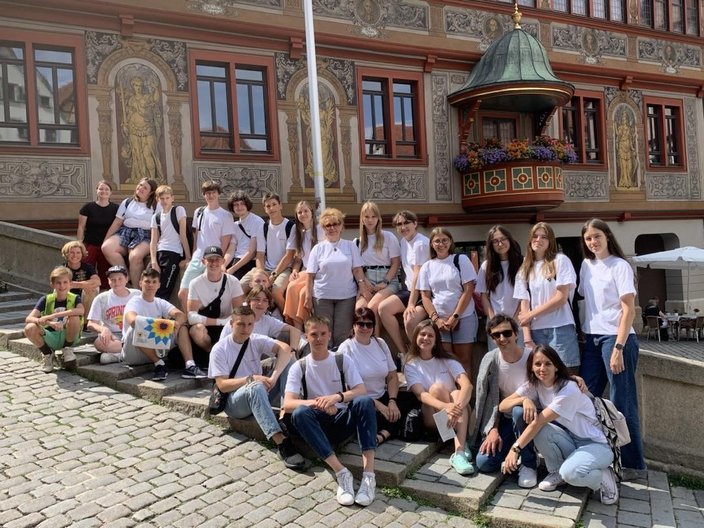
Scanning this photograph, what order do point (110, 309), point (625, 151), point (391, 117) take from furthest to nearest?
point (625, 151), point (391, 117), point (110, 309)

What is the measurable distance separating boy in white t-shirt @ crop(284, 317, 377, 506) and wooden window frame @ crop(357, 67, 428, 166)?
33.1 ft

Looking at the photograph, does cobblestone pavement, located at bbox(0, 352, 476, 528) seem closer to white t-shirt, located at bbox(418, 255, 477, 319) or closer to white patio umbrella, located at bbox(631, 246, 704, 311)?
white t-shirt, located at bbox(418, 255, 477, 319)

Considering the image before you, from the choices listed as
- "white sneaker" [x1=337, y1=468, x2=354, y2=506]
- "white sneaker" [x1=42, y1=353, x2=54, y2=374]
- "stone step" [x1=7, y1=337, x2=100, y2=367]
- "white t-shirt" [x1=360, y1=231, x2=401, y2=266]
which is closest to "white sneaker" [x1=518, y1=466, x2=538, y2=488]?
"white sneaker" [x1=337, y1=468, x2=354, y2=506]

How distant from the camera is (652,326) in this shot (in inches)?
762

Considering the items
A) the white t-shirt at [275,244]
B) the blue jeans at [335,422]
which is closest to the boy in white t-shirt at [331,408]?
the blue jeans at [335,422]

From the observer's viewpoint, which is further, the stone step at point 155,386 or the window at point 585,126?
the window at point 585,126

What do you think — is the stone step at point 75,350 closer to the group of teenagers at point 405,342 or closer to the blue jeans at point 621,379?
the group of teenagers at point 405,342

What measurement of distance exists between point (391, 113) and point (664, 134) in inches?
360

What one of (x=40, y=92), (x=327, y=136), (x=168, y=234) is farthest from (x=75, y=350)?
(x=327, y=136)

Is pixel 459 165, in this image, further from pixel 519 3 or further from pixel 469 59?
pixel 519 3

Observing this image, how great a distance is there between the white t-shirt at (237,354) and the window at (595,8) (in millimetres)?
15331

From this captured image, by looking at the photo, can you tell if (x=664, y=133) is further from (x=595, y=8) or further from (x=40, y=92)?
(x=40, y=92)

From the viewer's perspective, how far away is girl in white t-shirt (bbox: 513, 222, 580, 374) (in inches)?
225

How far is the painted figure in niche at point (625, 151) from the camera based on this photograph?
18.6m
